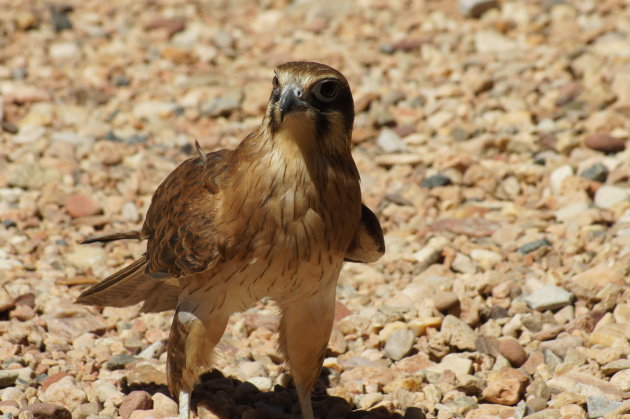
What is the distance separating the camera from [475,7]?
10617 mm

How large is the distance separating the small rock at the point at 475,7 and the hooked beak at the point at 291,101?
6.72 m

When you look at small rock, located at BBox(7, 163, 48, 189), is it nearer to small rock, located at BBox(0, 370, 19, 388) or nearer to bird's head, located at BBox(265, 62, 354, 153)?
small rock, located at BBox(0, 370, 19, 388)

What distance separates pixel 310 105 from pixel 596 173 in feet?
12.6

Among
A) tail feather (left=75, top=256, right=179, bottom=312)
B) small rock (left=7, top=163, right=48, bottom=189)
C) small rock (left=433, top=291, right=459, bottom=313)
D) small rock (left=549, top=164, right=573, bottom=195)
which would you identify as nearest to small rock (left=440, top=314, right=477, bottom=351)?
small rock (left=433, top=291, right=459, bottom=313)

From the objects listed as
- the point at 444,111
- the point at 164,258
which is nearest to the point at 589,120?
the point at 444,111

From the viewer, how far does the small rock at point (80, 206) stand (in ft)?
23.8

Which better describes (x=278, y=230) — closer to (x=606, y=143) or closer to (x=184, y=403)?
(x=184, y=403)

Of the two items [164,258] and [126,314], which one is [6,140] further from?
[164,258]

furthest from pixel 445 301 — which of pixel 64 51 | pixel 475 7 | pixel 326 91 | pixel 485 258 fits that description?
pixel 64 51

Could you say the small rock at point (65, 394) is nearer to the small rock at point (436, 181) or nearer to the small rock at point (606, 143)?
the small rock at point (436, 181)

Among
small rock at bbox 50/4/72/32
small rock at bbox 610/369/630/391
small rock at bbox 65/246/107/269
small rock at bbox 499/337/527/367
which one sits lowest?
small rock at bbox 499/337/527/367

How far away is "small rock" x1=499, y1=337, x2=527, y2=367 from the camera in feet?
18.4

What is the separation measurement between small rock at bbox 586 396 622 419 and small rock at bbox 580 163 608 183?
2958mm

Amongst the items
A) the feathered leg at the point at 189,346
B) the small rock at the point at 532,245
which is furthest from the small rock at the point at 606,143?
the feathered leg at the point at 189,346
